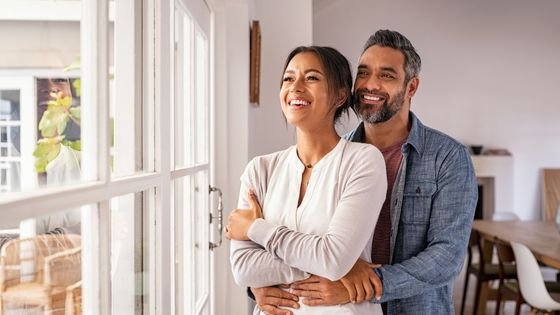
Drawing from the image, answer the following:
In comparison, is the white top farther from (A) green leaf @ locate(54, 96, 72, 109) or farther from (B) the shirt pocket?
(A) green leaf @ locate(54, 96, 72, 109)

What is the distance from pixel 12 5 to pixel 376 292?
34.8 inches

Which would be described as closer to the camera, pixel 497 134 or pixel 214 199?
pixel 214 199

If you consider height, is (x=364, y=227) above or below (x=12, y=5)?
below

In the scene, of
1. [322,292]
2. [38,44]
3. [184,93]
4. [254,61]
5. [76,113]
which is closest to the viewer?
[38,44]

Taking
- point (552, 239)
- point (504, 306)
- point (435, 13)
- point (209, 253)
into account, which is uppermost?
point (435, 13)

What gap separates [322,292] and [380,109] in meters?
0.48

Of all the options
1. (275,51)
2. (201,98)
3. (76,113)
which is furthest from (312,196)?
(275,51)

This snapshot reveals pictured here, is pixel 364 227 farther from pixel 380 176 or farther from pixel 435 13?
pixel 435 13

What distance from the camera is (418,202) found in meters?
1.30

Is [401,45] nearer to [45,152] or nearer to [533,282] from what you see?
[45,152]

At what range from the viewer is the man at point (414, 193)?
1236 mm

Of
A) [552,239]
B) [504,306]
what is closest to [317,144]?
[552,239]

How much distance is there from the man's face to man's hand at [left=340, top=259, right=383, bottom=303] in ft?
1.24

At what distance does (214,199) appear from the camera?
2.12m
